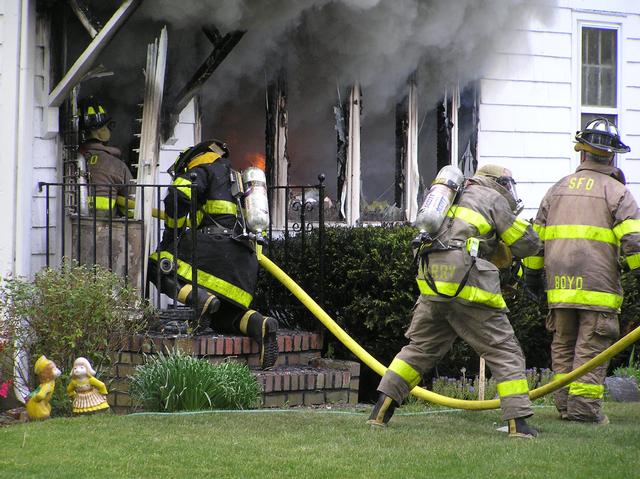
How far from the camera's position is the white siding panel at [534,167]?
11664 mm

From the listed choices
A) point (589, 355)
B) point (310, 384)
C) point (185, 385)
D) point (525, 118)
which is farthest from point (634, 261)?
point (525, 118)

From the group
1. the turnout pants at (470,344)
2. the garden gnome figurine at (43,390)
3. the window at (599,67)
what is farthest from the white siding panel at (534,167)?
the garden gnome figurine at (43,390)

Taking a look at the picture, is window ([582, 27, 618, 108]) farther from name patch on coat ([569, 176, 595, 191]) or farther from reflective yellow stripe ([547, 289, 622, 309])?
reflective yellow stripe ([547, 289, 622, 309])

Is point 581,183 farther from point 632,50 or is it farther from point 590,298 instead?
point 632,50

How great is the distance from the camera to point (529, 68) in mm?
11586

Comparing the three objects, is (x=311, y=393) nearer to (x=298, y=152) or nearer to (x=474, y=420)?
(x=474, y=420)

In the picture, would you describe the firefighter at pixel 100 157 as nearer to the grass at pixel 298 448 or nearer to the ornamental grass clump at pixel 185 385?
the ornamental grass clump at pixel 185 385

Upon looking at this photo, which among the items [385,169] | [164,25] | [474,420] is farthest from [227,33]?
[474,420]

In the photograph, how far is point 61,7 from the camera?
29.8ft

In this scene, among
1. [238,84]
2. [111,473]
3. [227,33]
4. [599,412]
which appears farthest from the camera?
[238,84]

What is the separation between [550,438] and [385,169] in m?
4.96

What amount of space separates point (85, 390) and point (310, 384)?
6.19 feet

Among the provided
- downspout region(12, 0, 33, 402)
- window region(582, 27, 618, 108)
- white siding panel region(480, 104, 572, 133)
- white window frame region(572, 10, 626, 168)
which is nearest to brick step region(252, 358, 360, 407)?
downspout region(12, 0, 33, 402)

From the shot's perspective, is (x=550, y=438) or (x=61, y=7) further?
(x=61, y=7)
